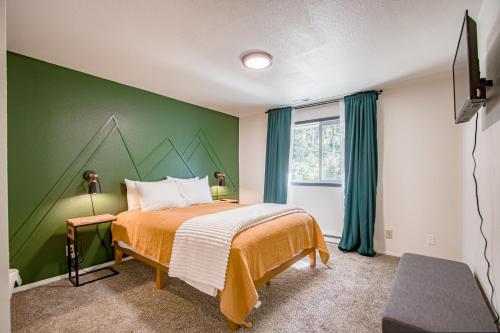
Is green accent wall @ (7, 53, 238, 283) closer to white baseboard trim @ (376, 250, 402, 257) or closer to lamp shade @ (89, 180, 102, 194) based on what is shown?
lamp shade @ (89, 180, 102, 194)

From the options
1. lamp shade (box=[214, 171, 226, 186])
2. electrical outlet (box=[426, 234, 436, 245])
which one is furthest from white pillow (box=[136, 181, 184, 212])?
electrical outlet (box=[426, 234, 436, 245])

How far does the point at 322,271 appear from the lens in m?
A: 2.77

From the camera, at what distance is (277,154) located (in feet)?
14.5

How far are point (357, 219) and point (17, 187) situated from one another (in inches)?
159

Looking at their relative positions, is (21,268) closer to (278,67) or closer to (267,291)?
(267,291)

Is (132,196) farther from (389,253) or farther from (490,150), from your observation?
(389,253)

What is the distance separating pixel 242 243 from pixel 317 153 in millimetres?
2716

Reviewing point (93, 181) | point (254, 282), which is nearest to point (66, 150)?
point (93, 181)

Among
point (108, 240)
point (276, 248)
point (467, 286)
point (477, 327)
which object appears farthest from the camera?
point (108, 240)

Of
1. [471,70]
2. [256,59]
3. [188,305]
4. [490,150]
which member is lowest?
[188,305]

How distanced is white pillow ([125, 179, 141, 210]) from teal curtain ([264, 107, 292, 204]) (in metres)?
2.27

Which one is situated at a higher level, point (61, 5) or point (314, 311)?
point (61, 5)

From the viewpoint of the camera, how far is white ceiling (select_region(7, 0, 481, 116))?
1.72 meters

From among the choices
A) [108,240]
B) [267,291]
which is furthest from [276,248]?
[108,240]
